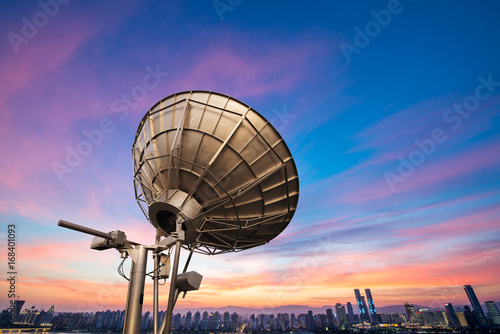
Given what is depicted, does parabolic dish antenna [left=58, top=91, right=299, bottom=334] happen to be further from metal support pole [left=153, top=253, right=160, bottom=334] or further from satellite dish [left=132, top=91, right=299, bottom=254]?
metal support pole [left=153, top=253, right=160, bottom=334]

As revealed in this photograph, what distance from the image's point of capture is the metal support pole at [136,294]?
945 cm

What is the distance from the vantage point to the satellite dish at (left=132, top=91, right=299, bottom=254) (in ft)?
42.4

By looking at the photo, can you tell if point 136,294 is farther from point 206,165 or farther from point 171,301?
point 206,165

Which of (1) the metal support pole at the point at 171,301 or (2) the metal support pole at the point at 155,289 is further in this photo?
(1) the metal support pole at the point at 171,301

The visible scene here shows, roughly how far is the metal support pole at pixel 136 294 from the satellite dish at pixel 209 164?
2319mm

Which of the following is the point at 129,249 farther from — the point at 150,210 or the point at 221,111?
the point at 221,111

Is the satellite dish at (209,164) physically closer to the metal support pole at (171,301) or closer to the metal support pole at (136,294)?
the metal support pole at (171,301)

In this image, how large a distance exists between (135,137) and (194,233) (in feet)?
23.5

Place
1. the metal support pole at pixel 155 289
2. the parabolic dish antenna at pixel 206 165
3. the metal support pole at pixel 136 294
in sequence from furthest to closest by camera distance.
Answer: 1. the parabolic dish antenna at pixel 206 165
2. the metal support pole at pixel 155 289
3. the metal support pole at pixel 136 294

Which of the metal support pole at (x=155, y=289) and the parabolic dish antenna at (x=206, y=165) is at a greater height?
the parabolic dish antenna at (x=206, y=165)

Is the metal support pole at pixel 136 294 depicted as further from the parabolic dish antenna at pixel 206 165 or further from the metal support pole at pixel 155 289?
the parabolic dish antenna at pixel 206 165

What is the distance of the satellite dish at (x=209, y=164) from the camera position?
12922 mm

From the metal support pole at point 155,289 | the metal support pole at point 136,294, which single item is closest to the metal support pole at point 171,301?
the metal support pole at point 155,289

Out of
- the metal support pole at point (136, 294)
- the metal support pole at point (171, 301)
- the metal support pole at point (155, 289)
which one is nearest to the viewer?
the metal support pole at point (136, 294)
